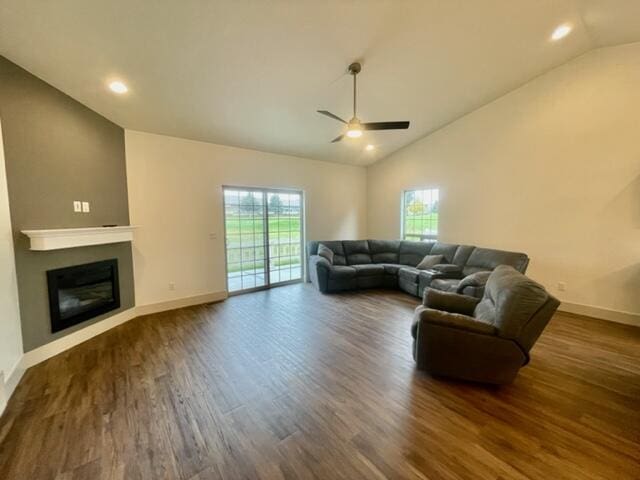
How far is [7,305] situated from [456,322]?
13.3 feet

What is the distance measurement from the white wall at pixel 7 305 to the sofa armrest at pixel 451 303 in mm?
3967

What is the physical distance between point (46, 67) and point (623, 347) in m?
6.96

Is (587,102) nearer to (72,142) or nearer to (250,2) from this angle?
(250,2)

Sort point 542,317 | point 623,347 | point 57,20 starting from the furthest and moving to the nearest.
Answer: point 623,347
point 57,20
point 542,317

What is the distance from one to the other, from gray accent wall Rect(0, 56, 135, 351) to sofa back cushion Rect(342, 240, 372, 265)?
14.2 feet

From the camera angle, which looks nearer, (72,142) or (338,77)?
(72,142)

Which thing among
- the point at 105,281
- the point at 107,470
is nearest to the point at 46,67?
the point at 105,281

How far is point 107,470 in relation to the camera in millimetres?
1562

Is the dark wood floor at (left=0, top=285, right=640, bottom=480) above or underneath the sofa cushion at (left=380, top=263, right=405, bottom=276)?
underneath

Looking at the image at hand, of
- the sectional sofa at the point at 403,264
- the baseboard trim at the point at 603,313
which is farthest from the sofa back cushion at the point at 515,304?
the baseboard trim at the point at 603,313

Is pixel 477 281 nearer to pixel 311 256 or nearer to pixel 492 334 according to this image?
pixel 492 334

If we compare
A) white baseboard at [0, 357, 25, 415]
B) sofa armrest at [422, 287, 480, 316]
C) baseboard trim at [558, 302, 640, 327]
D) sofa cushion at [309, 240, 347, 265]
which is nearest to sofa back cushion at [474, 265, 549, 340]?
sofa armrest at [422, 287, 480, 316]

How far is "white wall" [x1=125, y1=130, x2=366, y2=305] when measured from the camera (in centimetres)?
411

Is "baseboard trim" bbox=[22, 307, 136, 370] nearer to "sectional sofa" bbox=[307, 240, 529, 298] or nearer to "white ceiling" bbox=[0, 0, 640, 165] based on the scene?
"white ceiling" bbox=[0, 0, 640, 165]
